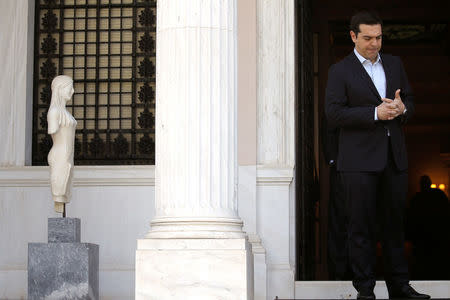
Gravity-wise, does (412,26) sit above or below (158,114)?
above

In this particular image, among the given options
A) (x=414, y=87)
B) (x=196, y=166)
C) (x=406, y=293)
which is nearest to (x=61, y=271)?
(x=196, y=166)

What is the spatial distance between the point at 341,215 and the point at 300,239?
24.8 inches

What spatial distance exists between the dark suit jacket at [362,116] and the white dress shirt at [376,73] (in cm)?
4

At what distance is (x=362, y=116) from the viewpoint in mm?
8820

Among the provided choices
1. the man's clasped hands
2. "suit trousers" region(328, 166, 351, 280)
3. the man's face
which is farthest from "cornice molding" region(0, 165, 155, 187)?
the man's clasped hands

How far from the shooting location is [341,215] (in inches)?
452

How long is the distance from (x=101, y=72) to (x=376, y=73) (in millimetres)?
4592

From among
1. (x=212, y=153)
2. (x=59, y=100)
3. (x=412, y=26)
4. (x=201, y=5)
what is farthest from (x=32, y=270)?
(x=412, y=26)

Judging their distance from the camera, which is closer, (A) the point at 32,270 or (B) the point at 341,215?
(A) the point at 32,270

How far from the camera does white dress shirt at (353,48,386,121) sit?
913 centimetres

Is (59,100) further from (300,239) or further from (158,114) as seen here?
(300,239)

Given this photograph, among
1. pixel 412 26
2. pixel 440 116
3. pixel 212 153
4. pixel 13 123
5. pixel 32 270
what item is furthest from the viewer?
pixel 440 116

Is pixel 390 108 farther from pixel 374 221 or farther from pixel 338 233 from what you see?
pixel 338 233

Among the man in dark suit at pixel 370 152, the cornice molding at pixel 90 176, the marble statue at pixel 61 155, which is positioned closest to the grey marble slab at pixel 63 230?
the marble statue at pixel 61 155
